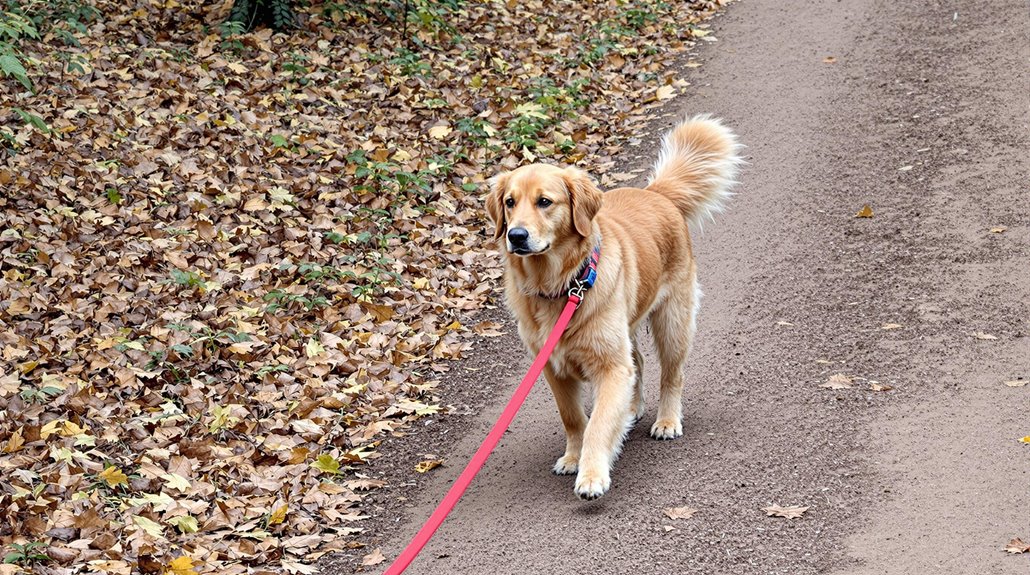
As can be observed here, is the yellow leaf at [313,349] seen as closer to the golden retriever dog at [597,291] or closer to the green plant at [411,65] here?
the golden retriever dog at [597,291]

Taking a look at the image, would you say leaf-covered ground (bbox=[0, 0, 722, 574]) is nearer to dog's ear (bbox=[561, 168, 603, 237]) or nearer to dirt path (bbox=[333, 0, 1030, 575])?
dirt path (bbox=[333, 0, 1030, 575])

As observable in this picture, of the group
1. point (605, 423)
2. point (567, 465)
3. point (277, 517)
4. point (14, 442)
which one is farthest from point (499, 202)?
point (14, 442)

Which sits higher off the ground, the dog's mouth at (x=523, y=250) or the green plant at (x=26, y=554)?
the dog's mouth at (x=523, y=250)

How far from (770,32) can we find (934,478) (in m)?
10.0

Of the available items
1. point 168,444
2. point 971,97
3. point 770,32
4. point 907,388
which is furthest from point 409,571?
point 770,32

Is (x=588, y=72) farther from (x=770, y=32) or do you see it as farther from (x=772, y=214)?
(x=772, y=214)

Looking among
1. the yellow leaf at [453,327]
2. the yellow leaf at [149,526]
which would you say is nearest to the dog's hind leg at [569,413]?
the yellow leaf at [149,526]

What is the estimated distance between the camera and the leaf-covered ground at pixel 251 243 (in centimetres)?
550

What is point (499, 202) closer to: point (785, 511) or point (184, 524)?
point (785, 511)

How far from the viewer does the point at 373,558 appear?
17.0 ft

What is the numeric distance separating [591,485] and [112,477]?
98.7 inches

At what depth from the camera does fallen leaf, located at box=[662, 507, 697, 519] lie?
494cm

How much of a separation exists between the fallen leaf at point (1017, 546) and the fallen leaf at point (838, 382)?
1.83 metres

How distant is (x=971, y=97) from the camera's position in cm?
1066
